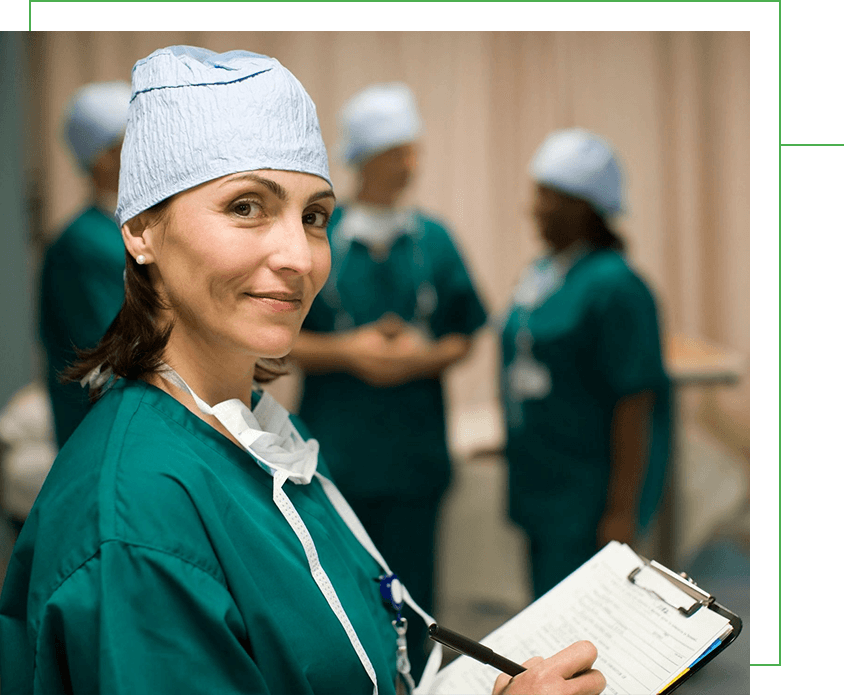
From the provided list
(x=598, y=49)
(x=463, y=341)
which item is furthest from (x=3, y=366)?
(x=598, y=49)

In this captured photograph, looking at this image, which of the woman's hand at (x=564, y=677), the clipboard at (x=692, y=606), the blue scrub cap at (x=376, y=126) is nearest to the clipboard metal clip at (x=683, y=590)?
the clipboard at (x=692, y=606)

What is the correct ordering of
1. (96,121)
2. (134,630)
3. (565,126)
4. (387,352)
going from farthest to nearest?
(565,126) → (387,352) → (96,121) → (134,630)

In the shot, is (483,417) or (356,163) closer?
(356,163)

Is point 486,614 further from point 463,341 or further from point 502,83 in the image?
point 502,83

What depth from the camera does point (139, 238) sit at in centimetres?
78

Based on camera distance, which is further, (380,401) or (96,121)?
(380,401)

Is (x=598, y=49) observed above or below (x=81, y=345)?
above

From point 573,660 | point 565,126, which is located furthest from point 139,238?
point 565,126

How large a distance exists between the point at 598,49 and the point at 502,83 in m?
0.48

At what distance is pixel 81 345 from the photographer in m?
1.58

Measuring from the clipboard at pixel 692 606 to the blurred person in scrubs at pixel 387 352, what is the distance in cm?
112

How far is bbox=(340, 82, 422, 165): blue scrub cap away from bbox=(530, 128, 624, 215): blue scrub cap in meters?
0.39

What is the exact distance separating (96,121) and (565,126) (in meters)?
2.34

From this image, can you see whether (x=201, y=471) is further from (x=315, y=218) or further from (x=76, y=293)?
(x=76, y=293)
